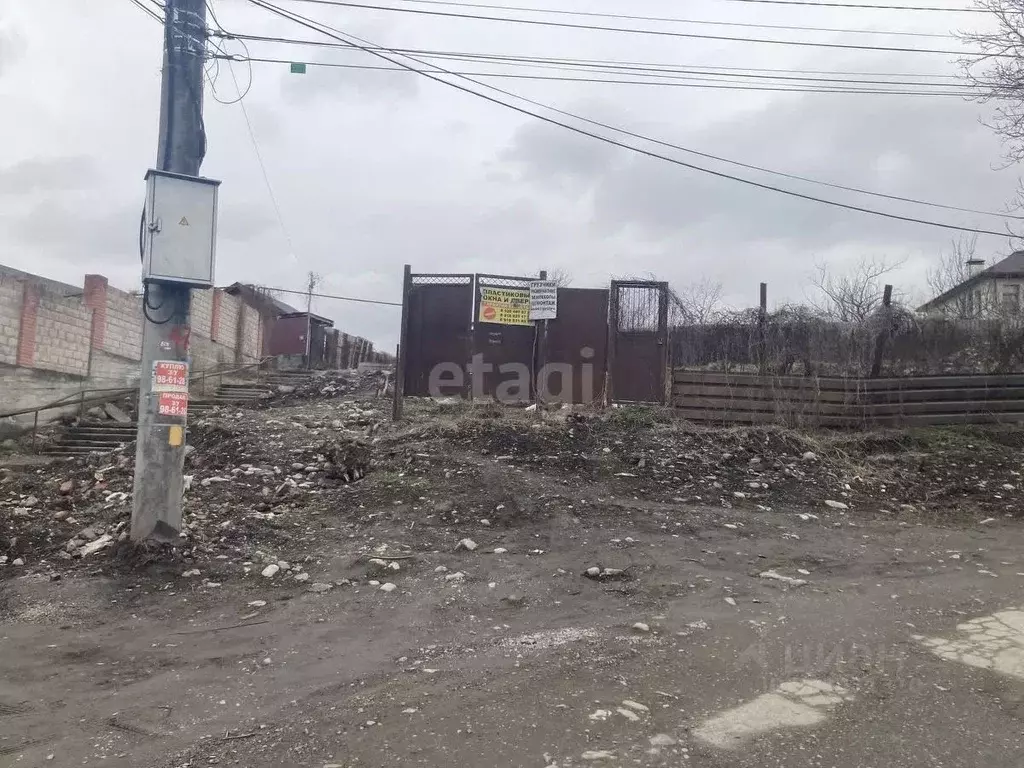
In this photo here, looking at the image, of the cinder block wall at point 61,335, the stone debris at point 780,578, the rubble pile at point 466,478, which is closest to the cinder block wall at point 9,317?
the cinder block wall at point 61,335

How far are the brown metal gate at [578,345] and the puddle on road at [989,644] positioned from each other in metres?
6.38

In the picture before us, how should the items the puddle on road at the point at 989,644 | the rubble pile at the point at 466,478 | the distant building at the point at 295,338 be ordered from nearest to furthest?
the puddle on road at the point at 989,644 < the rubble pile at the point at 466,478 < the distant building at the point at 295,338

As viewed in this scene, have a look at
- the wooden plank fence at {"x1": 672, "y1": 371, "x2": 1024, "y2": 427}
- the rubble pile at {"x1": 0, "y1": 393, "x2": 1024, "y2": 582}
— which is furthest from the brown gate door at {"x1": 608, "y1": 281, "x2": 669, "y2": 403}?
the rubble pile at {"x1": 0, "y1": 393, "x2": 1024, "y2": 582}

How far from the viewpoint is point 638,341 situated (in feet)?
34.9

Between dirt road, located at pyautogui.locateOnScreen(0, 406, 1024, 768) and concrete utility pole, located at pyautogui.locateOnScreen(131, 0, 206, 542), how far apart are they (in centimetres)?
55

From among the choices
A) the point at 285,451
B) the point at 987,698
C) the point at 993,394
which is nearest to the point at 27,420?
the point at 285,451

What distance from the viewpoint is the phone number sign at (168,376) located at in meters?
6.15

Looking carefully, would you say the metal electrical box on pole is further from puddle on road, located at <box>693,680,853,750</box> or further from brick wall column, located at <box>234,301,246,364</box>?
brick wall column, located at <box>234,301,246,364</box>

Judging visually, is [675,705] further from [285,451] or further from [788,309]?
[788,309]

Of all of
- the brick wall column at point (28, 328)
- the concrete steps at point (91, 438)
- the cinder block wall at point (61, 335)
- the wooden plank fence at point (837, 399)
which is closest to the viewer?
the wooden plank fence at point (837, 399)

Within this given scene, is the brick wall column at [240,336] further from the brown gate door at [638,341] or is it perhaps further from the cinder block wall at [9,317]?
the brown gate door at [638,341]

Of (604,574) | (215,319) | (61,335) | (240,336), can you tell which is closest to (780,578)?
(604,574)

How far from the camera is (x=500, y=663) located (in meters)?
4.09

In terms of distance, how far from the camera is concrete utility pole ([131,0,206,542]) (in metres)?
6.03
